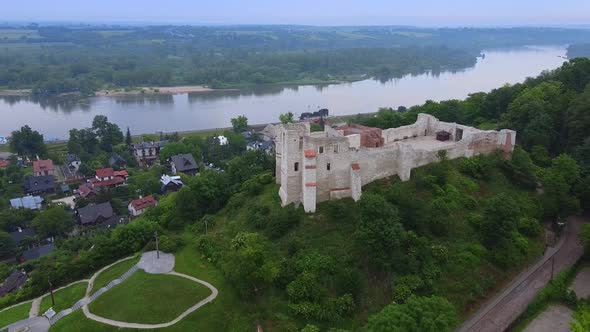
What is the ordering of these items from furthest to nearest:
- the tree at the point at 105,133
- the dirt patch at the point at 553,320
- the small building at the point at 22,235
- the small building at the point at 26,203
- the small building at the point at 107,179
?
1. the tree at the point at 105,133
2. the small building at the point at 107,179
3. the small building at the point at 26,203
4. the small building at the point at 22,235
5. the dirt patch at the point at 553,320

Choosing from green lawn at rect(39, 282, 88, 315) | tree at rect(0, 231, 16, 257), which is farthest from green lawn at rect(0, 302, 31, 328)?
tree at rect(0, 231, 16, 257)

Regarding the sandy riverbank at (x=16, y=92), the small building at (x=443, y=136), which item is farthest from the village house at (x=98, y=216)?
the sandy riverbank at (x=16, y=92)

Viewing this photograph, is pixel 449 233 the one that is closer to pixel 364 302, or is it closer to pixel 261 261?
pixel 364 302

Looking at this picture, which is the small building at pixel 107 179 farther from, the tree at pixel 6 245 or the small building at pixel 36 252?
the small building at pixel 36 252

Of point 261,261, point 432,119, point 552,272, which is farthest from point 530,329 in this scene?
point 432,119

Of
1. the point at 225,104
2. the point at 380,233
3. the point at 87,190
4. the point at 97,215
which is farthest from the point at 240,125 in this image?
the point at 380,233

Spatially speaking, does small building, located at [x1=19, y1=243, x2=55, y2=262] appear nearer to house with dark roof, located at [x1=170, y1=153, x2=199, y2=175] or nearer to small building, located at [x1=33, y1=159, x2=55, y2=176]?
house with dark roof, located at [x1=170, y1=153, x2=199, y2=175]

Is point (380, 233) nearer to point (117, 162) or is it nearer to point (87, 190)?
point (87, 190)
